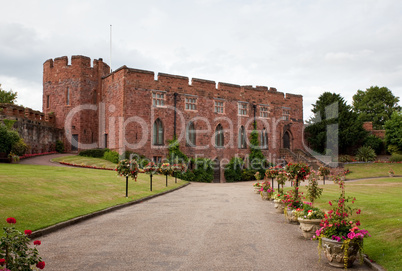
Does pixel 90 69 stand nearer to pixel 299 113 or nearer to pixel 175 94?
pixel 175 94

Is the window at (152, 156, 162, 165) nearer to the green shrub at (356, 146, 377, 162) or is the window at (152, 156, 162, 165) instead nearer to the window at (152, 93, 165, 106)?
the window at (152, 93, 165, 106)

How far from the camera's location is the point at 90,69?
41.0 metres

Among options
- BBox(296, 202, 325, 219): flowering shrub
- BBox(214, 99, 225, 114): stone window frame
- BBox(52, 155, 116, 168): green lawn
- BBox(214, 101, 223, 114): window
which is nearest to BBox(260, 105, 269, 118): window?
BBox(214, 99, 225, 114): stone window frame

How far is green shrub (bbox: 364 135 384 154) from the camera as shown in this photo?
161 feet

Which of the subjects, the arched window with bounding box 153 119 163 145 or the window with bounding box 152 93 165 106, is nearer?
the window with bounding box 152 93 165 106

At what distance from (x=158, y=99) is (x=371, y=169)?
25.6 metres

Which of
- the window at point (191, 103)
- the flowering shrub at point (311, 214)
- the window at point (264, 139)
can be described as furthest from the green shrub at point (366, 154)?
the flowering shrub at point (311, 214)

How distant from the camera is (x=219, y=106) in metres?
43.3

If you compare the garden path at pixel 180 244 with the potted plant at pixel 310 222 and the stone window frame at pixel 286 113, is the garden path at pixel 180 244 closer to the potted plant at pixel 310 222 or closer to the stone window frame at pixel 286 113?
the potted plant at pixel 310 222

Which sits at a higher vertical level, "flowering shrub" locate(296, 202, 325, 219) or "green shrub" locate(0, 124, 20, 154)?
"green shrub" locate(0, 124, 20, 154)

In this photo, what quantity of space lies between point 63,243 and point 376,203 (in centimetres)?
1141

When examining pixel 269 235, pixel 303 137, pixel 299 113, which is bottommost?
pixel 269 235

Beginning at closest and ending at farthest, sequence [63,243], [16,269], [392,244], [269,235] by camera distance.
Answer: [16,269]
[392,244]
[63,243]
[269,235]

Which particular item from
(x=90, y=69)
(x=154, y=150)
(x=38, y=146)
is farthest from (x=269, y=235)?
(x=90, y=69)
